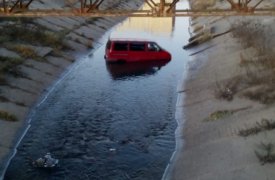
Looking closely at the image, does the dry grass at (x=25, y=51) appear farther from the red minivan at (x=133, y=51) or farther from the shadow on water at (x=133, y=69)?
the red minivan at (x=133, y=51)

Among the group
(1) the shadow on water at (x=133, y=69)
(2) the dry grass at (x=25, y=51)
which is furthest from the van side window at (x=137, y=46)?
(2) the dry grass at (x=25, y=51)

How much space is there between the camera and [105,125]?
25.7 meters

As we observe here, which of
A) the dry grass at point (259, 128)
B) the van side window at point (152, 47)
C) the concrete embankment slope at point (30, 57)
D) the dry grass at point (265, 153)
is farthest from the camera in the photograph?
the van side window at point (152, 47)

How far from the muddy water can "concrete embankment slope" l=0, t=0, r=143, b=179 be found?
0.65m

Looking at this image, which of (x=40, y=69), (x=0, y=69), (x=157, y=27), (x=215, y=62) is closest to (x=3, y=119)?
(x=0, y=69)

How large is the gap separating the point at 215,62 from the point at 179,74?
9.57ft

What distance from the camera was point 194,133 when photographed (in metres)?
23.9

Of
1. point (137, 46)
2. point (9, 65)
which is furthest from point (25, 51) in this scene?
point (137, 46)

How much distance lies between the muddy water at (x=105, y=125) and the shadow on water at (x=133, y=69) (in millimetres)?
67

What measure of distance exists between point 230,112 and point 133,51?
1898 centimetres

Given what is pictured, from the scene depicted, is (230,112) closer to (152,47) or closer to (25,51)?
(25,51)

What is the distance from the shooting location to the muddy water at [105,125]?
20672mm

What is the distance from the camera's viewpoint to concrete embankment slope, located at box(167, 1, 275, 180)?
62.6ft

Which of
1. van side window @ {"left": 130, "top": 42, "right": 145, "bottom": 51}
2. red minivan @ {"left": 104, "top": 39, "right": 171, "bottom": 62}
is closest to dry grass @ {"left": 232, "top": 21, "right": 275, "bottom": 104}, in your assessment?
red minivan @ {"left": 104, "top": 39, "right": 171, "bottom": 62}
